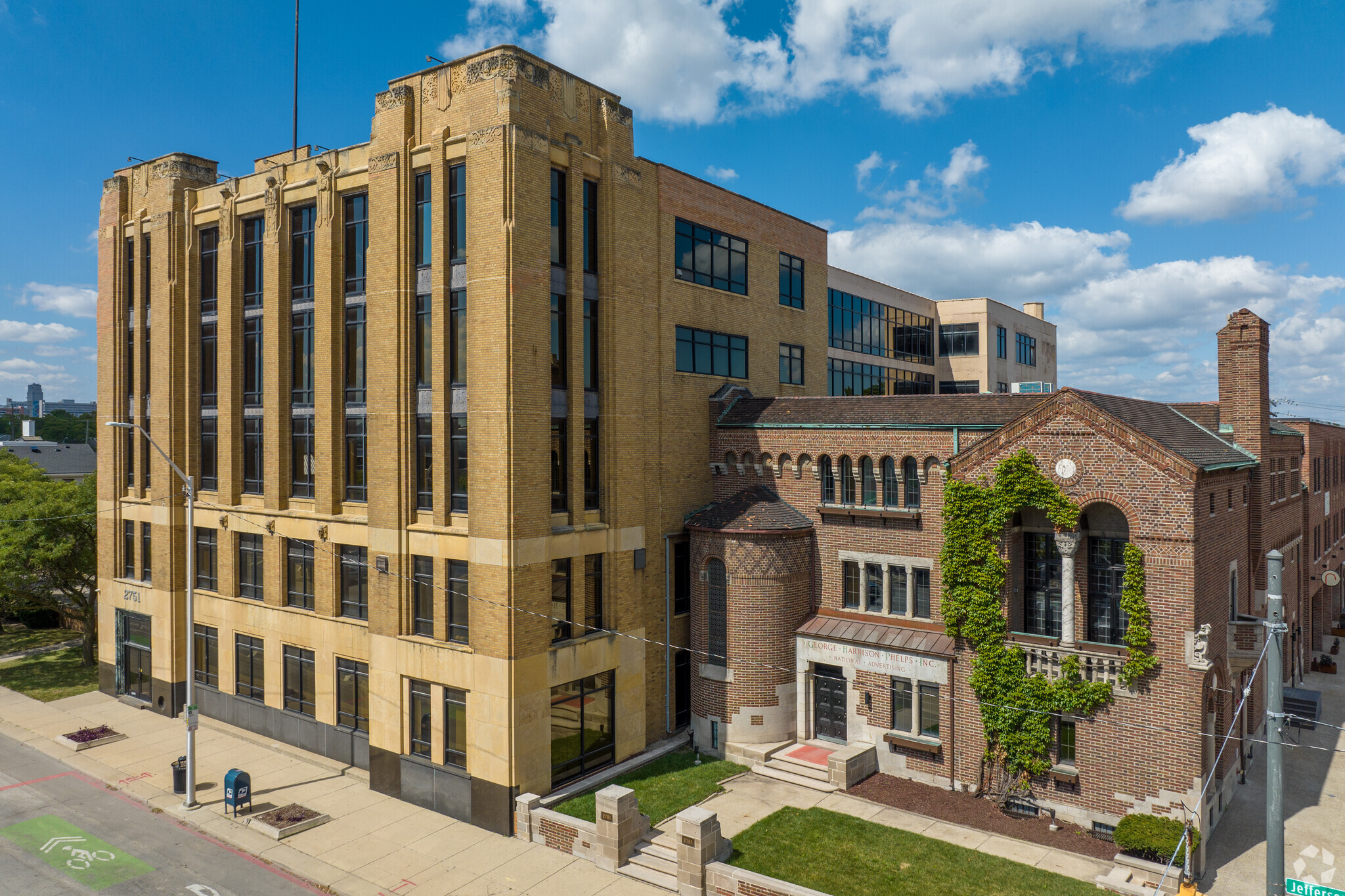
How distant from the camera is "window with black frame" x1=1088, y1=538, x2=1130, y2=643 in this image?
2150 centimetres

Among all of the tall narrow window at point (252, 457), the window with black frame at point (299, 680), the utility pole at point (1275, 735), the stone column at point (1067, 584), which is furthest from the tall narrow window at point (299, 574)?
the utility pole at point (1275, 735)

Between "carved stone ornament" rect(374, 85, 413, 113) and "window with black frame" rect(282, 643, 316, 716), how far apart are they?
1780 cm

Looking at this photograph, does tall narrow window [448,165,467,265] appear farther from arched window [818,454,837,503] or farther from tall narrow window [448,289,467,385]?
arched window [818,454,837,503]

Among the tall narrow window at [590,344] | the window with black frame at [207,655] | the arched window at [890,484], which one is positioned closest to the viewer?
the tall narrow window at [590,344]

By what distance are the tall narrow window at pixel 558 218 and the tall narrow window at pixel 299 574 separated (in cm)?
1303

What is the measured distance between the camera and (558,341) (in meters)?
23.9

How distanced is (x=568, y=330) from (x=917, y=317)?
1344 inches

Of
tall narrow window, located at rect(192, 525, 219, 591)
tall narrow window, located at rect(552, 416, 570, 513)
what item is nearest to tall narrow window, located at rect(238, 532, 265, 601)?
tall narrow window, located at rect(192, 525, 219, 591)

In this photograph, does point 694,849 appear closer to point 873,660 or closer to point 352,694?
point 873,660

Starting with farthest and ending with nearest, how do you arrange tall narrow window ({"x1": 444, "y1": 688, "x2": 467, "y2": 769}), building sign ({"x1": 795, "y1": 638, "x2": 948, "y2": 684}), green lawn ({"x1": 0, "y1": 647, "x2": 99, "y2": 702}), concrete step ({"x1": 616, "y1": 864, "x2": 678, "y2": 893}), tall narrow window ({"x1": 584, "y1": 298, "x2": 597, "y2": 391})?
green lawn ({"x1": 0, "y1": 647, "x2": 99, "y2": 702}), tall narrow window ({"x1": 584, "y1": 298, "x2": 597, "y2": 391}), building sign ({"x1": 795, "y1": 638, "x2": 948, "y2": 684}), tall narrow window ({"x1": 444, "y1": 688, "x2": 467, "y2": 769}), concrete step ({"x1": 616, "y1": 864, "x2": 678, "y2": 893})

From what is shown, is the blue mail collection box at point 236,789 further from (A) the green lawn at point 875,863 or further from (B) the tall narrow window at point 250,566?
(A) the green lawn at point 875,863

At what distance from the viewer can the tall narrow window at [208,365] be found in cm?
3123

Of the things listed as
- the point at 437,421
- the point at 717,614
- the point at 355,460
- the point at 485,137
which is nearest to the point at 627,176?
the point at 485,137

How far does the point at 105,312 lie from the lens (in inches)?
1375
